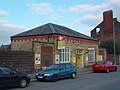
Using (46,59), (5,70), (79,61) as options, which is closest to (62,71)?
(5,70)

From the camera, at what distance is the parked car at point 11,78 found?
14.4m

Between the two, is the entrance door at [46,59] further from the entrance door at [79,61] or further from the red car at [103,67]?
the entrance door at [79,61]

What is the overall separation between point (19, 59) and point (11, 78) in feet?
32.5

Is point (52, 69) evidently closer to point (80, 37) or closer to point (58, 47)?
point (58, 47)

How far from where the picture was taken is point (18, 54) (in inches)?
970

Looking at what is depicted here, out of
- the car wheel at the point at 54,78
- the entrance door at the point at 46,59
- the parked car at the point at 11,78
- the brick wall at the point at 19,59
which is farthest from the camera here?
the entrance door at the point at 46,59

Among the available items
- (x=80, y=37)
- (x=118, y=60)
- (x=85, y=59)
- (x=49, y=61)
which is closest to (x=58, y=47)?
(x=49, y=61)

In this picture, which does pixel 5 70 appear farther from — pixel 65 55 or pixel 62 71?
pixel 65 55

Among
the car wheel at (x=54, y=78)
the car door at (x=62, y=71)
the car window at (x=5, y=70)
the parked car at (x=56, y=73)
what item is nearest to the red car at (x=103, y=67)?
the parked car at (x=56, y=73)

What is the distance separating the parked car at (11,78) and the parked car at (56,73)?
3.04 m

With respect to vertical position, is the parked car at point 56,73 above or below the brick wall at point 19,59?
below

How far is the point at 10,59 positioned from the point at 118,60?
1210 inches

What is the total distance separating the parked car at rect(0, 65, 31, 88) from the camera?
14.4 metres

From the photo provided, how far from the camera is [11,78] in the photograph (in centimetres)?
1486
